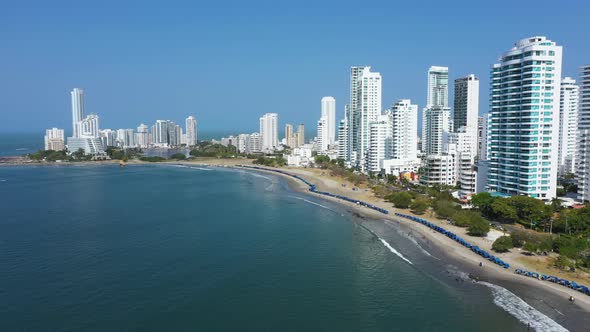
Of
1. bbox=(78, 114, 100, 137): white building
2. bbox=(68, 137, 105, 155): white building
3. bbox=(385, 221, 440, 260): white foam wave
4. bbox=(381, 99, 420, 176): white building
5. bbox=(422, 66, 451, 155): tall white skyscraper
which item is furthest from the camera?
bbox=(78, 114, 100, 137): white building

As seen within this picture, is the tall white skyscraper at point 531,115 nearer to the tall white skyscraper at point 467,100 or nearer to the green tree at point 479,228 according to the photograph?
A: the green tree at point 479,228

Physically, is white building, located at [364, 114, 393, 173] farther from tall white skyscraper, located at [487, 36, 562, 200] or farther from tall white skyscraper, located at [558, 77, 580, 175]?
tall white skyscraper, located at [487, 36, 562, 200]

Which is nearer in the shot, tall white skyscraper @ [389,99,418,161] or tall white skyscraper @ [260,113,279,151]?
tall white skyscraper @ [389,99,418,161]

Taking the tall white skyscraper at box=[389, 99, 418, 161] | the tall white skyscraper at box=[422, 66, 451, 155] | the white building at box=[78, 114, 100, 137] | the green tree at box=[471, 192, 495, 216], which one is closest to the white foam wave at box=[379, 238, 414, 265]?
the green tree at box=[471, 192, 495, 216]

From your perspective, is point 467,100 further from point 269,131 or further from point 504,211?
point 269,131

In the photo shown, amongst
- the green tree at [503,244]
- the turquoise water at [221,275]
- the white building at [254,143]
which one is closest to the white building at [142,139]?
the white building at [254,143]

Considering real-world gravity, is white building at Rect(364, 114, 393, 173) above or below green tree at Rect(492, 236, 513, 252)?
above

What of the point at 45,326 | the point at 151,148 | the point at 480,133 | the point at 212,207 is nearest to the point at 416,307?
the point at 45,326
